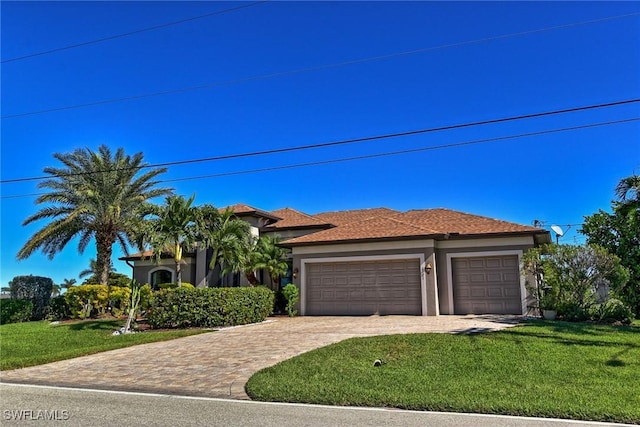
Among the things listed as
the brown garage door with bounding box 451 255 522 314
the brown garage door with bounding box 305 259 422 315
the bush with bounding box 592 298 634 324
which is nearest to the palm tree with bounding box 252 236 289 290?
the brown garage door with bounding box 305 259 422 315

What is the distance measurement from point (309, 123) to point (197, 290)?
277 inches

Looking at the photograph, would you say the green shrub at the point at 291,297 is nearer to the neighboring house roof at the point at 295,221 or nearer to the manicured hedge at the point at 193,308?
the manicured hedge at the point at 193,308

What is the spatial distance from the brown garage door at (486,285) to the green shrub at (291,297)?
21.3ft

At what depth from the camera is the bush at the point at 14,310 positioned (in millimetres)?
21297

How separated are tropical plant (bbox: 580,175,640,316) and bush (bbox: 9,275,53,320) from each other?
24593mm

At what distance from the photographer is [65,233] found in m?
23.1

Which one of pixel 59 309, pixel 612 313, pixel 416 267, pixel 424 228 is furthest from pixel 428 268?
pixel 59 309

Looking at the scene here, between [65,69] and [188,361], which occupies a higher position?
[65,69]

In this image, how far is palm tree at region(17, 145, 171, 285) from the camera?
22.1 m

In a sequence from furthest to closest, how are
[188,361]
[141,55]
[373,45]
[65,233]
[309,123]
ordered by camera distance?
[65,233] → [309,123] → [141,55] → [373,45] → [188,361]

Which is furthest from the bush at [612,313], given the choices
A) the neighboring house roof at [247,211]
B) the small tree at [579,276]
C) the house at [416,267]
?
the neighboring house roof at [247,211]

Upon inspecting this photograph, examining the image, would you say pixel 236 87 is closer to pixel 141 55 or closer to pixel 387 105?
pixel 141 55

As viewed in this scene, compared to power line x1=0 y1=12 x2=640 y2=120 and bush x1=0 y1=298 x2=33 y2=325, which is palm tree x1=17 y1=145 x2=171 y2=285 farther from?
power line x1=0 y1=12 x2=640 y2=120

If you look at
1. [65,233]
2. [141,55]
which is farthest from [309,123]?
[65,233]
